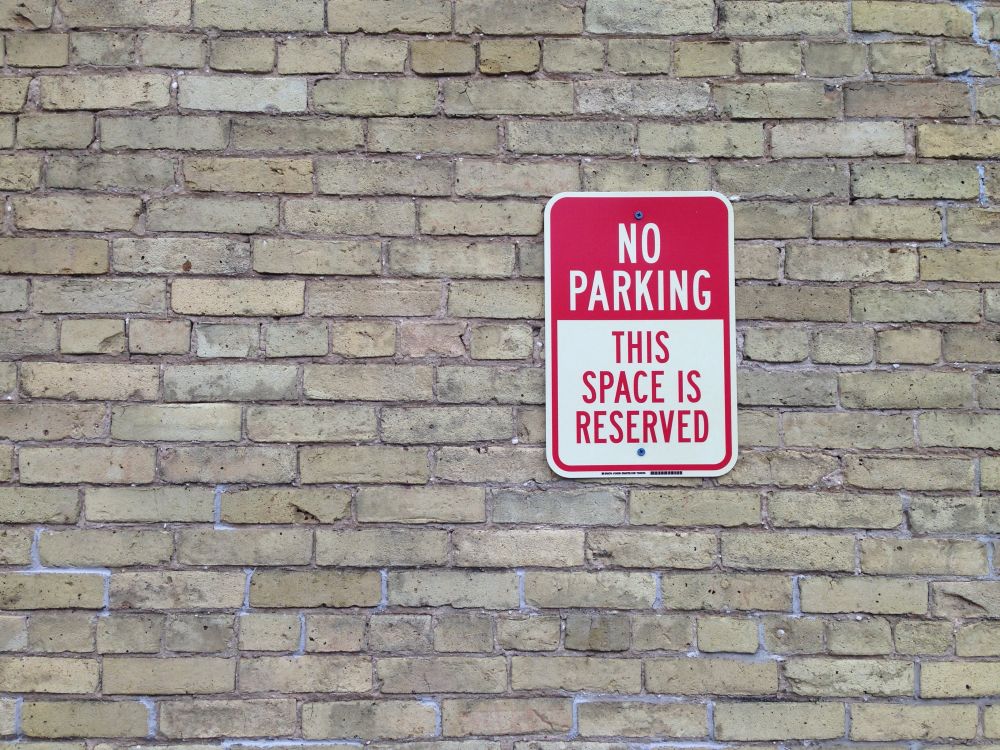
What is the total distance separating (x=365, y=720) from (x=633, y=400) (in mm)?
984

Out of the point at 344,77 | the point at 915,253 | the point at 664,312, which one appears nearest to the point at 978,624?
the point at 915,253

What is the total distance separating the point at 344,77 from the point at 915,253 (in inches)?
57.4

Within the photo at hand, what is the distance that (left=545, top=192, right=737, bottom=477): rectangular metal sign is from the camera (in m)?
1.95

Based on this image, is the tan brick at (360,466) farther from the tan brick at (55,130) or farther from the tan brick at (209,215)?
the tan brick at (55,130)

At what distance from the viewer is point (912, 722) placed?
1936mm

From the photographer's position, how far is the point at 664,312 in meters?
1.96

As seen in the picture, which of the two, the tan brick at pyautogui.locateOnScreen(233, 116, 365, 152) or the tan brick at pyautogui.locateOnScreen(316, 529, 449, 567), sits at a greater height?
the tan brick at pyautogui.locateOnScreen(233, 116, 365, 152)

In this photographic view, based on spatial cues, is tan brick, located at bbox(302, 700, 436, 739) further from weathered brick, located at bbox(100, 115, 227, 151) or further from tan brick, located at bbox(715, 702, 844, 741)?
weathered brick, located at bbox(100, 115, 227, 151)

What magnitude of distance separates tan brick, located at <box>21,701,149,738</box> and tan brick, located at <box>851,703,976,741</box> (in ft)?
5.56

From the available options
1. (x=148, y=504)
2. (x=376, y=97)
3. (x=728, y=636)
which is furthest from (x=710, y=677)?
(x=376, y=97)

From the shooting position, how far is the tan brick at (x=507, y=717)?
1929mm

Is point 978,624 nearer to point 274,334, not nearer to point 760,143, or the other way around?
point 760,143

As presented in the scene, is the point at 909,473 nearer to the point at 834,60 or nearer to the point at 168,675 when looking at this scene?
the point at 834,60

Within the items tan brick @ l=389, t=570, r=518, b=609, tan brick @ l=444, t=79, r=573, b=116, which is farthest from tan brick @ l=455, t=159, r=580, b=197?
tan brick @ l=389, t=570, r=518, b=609
